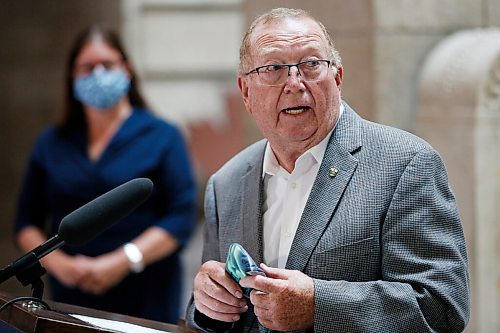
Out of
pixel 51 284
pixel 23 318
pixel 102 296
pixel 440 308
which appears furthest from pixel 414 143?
pixel 51 284

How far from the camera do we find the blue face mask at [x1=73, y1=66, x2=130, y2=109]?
457 cm

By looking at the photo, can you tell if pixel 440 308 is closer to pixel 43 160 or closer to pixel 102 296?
pixel 102 296

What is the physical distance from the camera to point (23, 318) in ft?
7.80

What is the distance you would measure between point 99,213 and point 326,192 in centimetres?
55

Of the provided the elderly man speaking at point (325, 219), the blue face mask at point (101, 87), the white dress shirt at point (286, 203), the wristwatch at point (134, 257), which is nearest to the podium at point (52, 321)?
the elderly man speaking at point (325, 219)

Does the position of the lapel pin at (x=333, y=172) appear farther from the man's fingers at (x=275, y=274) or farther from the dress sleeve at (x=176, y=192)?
the dress sleeve at (x=176, y=192)

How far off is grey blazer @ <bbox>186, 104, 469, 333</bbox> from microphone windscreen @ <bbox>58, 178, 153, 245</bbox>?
1.09 ft

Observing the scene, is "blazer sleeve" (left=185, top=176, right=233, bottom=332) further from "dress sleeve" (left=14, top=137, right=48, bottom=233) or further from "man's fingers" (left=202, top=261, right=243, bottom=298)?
"dress sleeve" (left=14, top=137, right=48, bottom=233)

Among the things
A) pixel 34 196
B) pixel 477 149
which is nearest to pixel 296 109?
pixel 477 149

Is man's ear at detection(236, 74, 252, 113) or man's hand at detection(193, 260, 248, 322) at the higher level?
man's ear at detection(236, 74, 252, 113)

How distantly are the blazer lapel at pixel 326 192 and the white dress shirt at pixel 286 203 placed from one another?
0.14 feet

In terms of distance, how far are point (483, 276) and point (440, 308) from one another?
191 cm

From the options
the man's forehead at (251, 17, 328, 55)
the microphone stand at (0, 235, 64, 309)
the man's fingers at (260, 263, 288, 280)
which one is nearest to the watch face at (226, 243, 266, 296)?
the man's fingers at (260, 263, 288, 280)

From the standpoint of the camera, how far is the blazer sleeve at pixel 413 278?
7.94 ft
